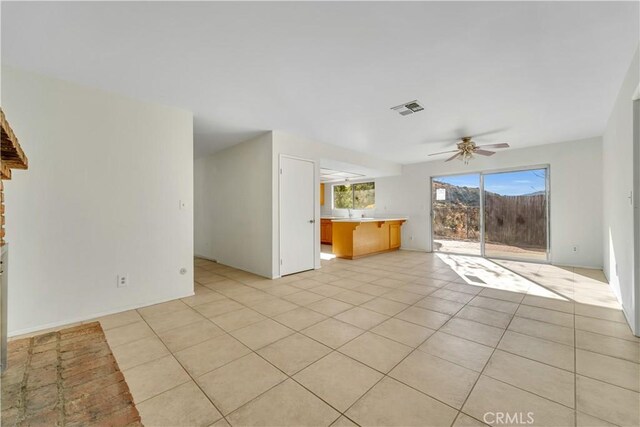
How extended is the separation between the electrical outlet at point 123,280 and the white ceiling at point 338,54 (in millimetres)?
2002

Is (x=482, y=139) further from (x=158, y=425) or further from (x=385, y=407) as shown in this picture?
(x=158, y=425)

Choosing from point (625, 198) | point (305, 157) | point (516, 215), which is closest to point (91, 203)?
point (305, 157)

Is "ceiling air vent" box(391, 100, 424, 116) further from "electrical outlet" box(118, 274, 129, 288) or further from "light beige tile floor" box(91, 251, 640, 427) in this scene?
"electrical outlet" box(118, 274, 129, 288)

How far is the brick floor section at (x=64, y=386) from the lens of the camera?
118cm

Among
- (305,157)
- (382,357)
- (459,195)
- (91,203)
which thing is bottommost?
(382,357)

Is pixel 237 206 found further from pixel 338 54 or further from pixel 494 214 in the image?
pixel 494 214

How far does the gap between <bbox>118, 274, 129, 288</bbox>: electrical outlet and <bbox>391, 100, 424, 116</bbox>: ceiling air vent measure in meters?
3.73

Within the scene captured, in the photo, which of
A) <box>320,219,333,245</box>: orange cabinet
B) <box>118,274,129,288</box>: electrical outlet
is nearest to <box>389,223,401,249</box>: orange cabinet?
<box>320,219,333,245</box>: orange cabinet

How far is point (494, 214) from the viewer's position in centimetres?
578

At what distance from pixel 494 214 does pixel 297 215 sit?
4.55 metres

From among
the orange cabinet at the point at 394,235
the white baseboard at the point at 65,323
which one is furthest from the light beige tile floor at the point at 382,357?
the orange cabinet at the point at 394,235

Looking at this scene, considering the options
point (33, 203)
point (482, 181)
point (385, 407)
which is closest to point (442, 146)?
point (482, 181)

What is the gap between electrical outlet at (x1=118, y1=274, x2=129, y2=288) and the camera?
278 cm

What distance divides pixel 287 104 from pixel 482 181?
16.5 ft
